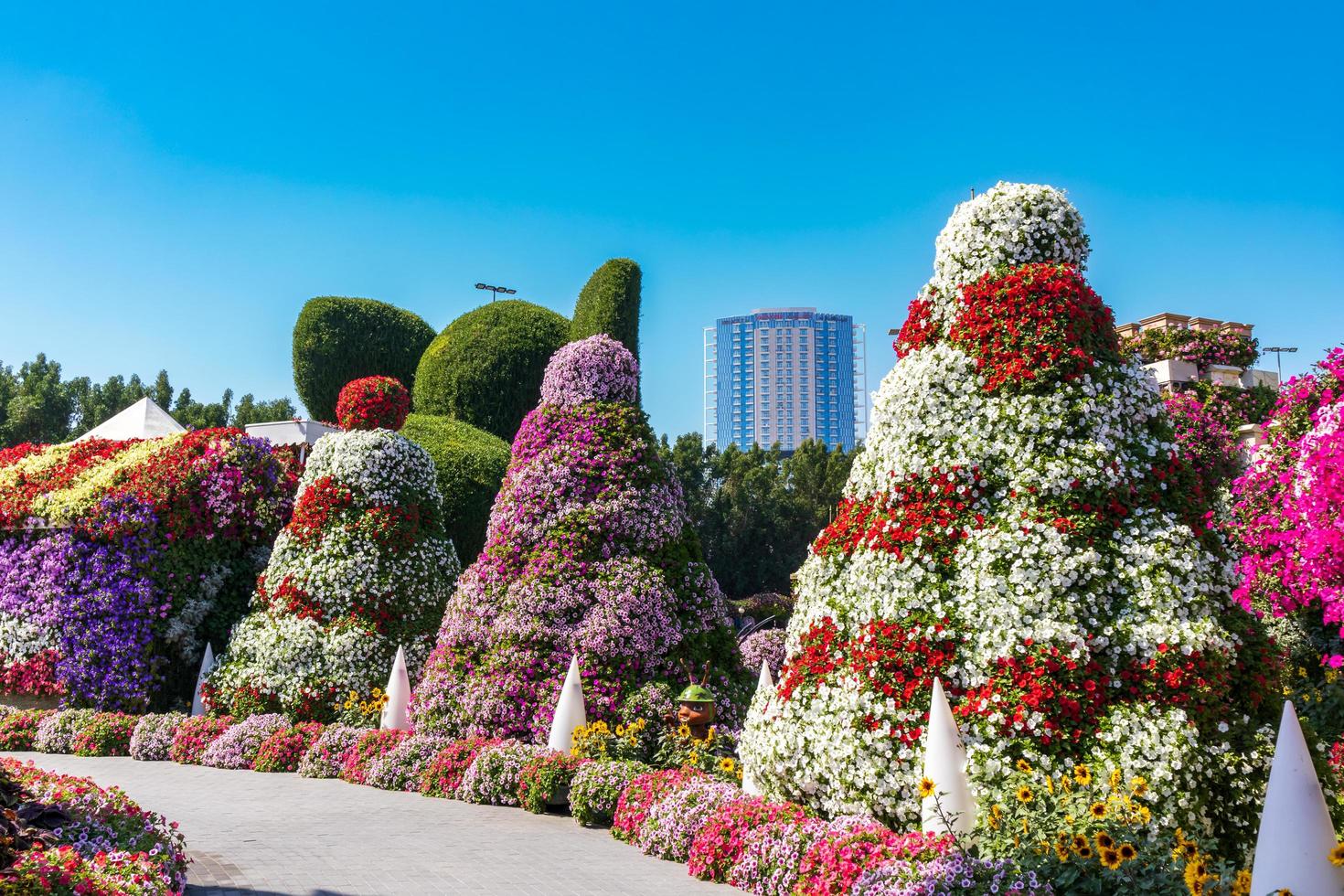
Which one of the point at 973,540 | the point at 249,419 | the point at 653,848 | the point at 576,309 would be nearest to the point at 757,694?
the point at 653,848

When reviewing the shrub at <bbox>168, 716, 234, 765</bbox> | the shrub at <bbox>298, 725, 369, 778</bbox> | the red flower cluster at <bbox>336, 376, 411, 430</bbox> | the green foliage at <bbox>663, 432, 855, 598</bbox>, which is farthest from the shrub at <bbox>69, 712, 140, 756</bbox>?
the green foliage at <bbox>663, 432, 855, 598</bbox>

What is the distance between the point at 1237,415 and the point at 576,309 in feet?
36.8

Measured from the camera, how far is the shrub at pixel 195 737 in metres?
13.2

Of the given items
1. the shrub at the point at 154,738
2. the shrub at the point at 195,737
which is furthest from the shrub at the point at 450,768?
the shrub at the point at 154,738

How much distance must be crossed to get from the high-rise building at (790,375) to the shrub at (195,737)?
516 ft

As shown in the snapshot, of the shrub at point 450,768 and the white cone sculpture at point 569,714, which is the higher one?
the white cone sculpture at point 569,714

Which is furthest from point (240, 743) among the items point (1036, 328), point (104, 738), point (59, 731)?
point (1036, 328)

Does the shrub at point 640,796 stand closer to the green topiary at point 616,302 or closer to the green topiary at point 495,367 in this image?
the green topiary at point 616,302

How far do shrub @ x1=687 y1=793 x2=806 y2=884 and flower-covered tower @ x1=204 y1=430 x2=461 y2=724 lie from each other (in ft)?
23.3

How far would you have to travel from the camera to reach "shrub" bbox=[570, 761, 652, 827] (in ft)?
30.1

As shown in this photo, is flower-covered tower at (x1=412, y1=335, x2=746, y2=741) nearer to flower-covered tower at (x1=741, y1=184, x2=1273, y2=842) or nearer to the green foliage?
flower-covered tower at (x1=741, y1=184, x2=1273, y2=842)

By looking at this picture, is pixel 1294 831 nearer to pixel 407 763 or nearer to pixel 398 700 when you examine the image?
pixel 407 763

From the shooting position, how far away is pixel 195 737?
13.4m

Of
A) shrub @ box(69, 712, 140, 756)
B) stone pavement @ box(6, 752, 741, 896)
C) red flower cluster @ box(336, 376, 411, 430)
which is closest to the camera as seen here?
stone pavement @ box(6, 752, 741, 896)
